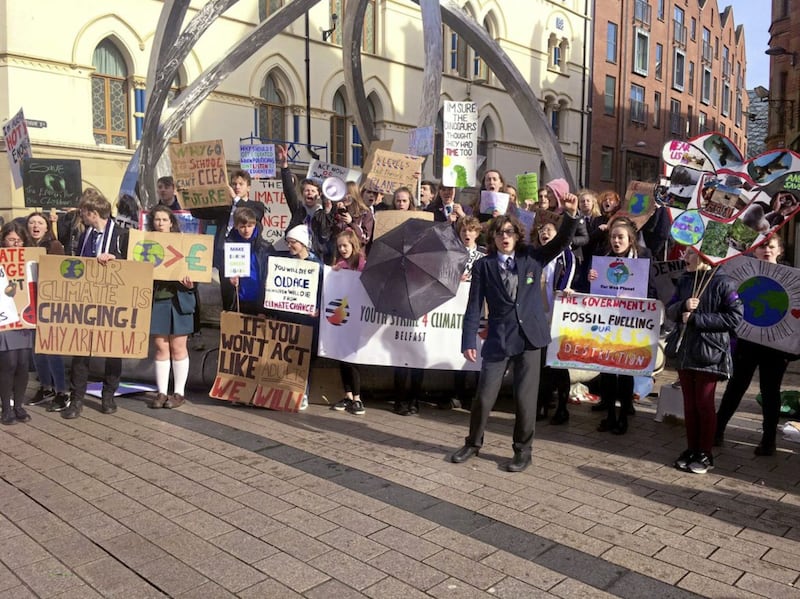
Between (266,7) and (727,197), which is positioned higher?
(266,7)

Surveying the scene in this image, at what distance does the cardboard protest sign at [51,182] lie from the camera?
9211mm

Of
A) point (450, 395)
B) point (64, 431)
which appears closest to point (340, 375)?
point (450, 395)

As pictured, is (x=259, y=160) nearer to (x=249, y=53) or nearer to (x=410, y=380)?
(x=410, y=380)

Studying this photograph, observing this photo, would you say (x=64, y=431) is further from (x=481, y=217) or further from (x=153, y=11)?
(x=153, y=11)

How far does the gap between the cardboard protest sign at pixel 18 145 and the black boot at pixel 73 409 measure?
4169 millimetres

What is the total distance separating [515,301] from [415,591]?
95.5 inches

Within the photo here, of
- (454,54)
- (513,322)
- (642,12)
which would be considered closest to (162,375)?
(513,322)

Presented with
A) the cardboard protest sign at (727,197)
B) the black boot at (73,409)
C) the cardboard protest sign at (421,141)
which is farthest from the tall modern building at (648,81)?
the black boot at (73,409)

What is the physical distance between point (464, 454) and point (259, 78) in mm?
20875

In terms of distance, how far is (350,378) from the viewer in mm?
6938

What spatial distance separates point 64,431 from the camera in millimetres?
6051

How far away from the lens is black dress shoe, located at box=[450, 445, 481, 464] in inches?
210

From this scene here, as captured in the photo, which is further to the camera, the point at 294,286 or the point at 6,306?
the point at 294,286

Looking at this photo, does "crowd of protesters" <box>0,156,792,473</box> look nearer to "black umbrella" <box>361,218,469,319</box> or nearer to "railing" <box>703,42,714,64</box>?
"black umbrella" <box>361,218,469,319</box>
